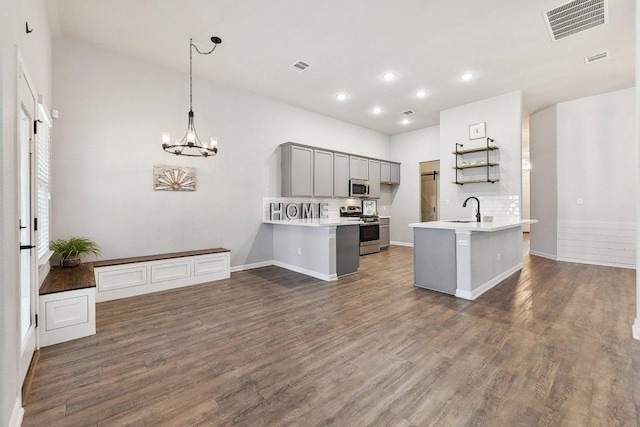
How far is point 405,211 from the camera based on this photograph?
839 cm

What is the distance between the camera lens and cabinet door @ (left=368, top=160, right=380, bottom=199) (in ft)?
25.1

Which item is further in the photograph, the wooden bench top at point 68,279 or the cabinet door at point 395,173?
the cabinet door at point 395,173

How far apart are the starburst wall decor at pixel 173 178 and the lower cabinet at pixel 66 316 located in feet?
6.97

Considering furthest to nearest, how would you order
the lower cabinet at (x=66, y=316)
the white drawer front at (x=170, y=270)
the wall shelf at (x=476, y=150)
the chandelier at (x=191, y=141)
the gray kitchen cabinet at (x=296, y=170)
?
the gray kitchen cabinet at (x=296, y=170) < the wall shelf at (x=476, y=150) < the white drawer front at (x=170, y=270) < the chandelier at (x=191, y=141) < the lower cabinet at (x=66, y=316)

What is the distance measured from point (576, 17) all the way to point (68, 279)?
249 inches

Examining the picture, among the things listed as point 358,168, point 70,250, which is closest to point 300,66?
point 358,168

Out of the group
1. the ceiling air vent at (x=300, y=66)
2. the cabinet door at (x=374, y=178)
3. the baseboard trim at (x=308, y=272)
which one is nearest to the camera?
the ceiling air vent at (x=300, y=66)

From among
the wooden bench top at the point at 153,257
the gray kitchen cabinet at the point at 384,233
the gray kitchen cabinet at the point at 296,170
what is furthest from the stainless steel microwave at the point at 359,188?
the wooden bench top at the point at 153,257

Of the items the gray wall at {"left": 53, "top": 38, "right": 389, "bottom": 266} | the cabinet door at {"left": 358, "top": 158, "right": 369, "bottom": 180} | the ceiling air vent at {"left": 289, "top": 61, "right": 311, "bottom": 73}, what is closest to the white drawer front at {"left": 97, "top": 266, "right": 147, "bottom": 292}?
the gray wall at {"left": 53, "top": 38, "right": 389, "bottom": 266}

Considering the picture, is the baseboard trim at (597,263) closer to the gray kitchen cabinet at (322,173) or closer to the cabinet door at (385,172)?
the cabinet door at (385,172)

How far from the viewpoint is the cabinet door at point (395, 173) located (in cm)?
835

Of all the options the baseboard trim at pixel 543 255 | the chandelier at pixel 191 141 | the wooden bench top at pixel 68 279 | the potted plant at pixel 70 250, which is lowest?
the baseboard trim at pixel 543 255

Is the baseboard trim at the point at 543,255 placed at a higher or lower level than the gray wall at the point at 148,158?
lower

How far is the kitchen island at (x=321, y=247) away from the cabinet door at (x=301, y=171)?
2.95ft
